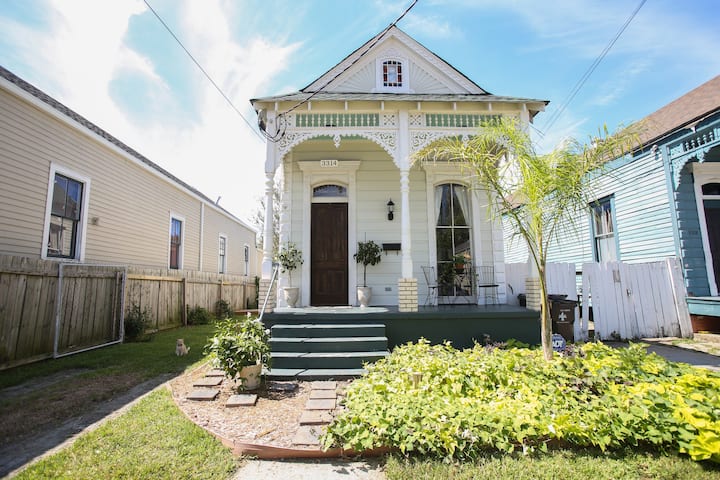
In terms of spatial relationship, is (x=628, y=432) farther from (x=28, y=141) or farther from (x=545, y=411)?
(x=28, y=141)

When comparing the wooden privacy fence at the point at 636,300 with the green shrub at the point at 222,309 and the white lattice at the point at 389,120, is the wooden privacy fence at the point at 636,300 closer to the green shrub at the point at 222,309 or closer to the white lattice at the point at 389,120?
the white lattice at the point at 389,120

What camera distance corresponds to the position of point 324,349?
517 centimetres

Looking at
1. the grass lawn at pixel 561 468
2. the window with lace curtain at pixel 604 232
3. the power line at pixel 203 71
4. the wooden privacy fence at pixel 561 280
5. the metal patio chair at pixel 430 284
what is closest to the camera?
the grass lawn at pixel 561 468

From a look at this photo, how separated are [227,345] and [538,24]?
7799mm

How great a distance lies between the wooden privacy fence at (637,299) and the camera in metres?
7.05


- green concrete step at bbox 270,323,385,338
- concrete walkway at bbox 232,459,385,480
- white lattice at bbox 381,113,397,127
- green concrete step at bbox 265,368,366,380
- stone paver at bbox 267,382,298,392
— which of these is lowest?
concrete walkway at bbox 232,459,385,480

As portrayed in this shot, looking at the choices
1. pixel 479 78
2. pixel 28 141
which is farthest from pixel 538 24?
pixel 28 141

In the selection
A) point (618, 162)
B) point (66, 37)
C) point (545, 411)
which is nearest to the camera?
point (545, 411)

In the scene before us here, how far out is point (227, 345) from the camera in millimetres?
4090

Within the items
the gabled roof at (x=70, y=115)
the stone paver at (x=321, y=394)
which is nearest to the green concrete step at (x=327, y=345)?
the stone paver at (x=321, y=394)

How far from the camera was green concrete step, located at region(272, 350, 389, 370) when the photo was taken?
16.1ft

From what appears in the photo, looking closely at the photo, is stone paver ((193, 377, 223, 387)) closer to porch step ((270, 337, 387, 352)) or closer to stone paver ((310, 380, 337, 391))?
porch step ((270, 337, 387, 352))

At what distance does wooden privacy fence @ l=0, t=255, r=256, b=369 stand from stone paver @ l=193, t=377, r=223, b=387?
11.1 ft

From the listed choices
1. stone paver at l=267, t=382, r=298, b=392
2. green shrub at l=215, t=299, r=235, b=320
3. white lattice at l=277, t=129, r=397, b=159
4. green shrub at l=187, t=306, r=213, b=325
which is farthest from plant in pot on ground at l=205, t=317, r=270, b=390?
green shrub at l=215, t=299, r=235, b=320
